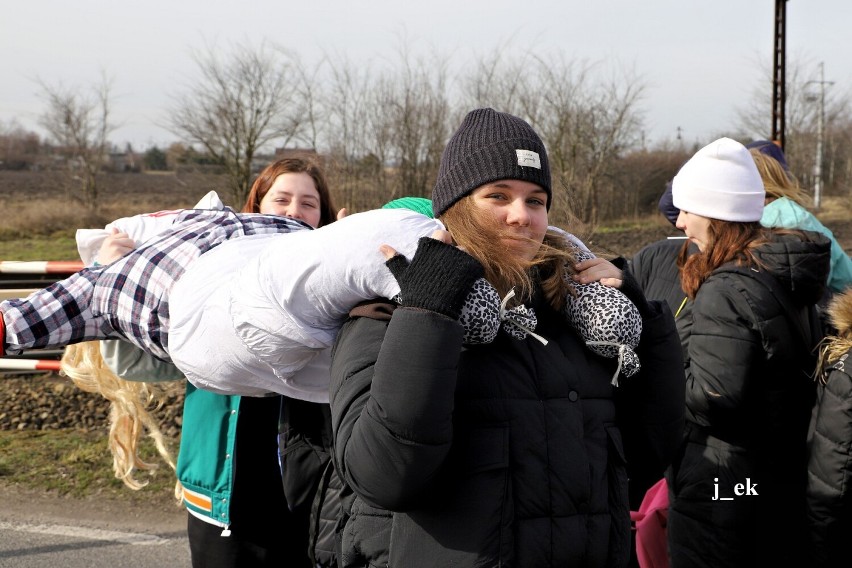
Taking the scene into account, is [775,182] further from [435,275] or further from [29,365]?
[29,365]

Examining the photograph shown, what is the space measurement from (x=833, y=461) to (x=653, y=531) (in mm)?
769

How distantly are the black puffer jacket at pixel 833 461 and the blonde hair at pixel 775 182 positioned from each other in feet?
2.50

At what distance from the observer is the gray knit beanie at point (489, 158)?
2.00m

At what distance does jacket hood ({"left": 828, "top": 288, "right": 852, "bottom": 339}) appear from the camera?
303cm

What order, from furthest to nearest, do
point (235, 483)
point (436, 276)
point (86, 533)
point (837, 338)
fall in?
point (86, 533) → point (837, 338) → point (235, 483) → point (436, 276)

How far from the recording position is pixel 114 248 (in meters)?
2.57

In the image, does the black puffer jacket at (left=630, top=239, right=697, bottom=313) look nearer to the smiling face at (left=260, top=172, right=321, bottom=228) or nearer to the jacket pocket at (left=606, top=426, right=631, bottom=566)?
the smiling face at (left=260, top=172, right=321, bottom=228)

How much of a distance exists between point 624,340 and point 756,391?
4.31ft

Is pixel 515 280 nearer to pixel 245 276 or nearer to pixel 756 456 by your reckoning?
pixel 245 276

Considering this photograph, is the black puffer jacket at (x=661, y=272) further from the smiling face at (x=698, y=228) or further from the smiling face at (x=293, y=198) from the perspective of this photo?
the smiling face at (x=293, y=198)

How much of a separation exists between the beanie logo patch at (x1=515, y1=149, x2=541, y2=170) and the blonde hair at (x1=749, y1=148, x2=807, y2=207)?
6.30 feet

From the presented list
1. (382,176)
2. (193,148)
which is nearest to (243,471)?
(382,176)

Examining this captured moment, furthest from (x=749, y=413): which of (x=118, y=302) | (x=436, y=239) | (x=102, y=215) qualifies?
(x=102, y=215)

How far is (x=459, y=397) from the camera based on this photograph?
5.89 feet
